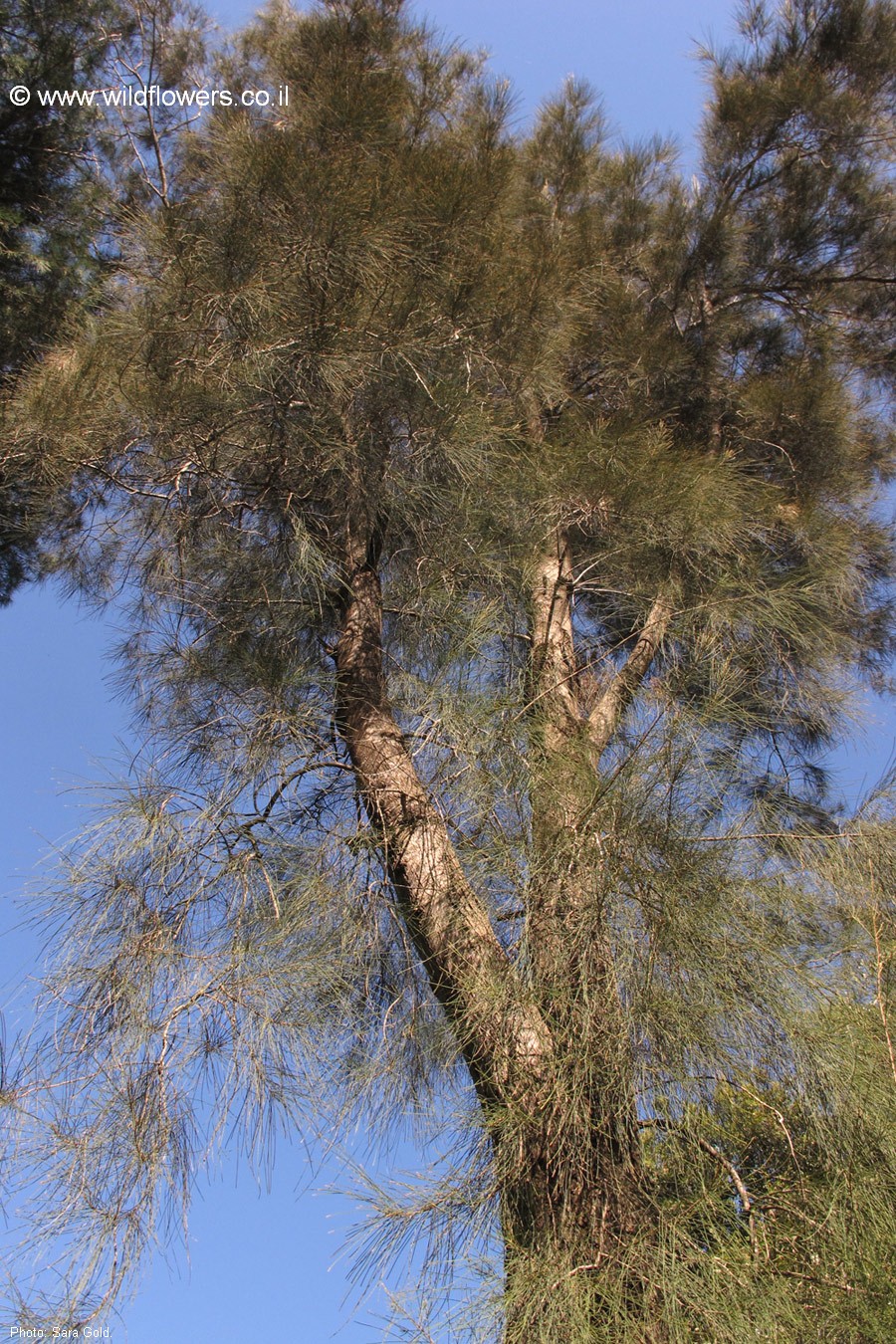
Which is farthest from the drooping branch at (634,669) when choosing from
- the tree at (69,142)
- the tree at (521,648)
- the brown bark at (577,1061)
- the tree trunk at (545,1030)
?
the tree at (69,142)

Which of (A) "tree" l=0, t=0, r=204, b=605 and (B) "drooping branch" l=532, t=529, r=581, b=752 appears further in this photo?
(A) "tree" l=0, t=0, r=204, b=605

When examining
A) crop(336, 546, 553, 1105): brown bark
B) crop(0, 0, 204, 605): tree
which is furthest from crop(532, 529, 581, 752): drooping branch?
crop(0, 0, 204, 605): tree

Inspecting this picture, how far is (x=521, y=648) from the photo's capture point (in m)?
2.58

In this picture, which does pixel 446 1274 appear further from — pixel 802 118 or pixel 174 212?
pixel 802 118

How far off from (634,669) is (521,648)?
26cm

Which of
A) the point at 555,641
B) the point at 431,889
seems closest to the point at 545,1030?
the point at 431,889

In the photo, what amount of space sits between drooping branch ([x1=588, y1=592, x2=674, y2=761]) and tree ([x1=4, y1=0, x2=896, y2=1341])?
0.5 inches

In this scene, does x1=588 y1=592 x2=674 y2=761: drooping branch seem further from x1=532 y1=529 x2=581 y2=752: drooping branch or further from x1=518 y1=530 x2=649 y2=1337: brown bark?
x1=518 y1=530 x2=649 y2=1337: brown bark

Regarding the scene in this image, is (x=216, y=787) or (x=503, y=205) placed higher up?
(x=503, y=205)

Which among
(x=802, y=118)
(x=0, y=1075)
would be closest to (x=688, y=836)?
(x=0, y=1075)

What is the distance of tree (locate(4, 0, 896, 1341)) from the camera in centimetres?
155

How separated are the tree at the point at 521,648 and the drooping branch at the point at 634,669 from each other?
0.01m

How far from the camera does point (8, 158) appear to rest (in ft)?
10.5

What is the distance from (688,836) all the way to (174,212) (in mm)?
1670
